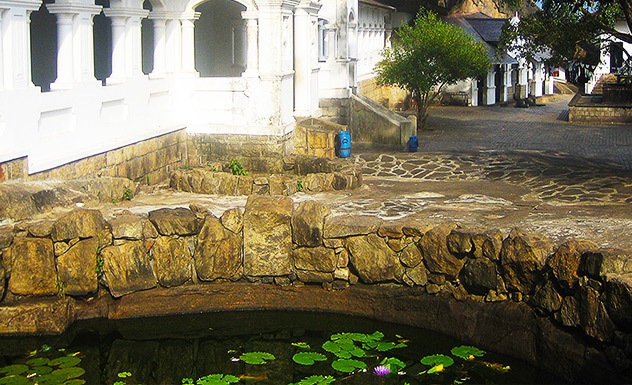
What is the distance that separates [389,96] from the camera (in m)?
32.1

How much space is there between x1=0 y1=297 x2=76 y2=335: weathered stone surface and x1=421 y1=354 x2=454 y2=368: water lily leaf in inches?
156

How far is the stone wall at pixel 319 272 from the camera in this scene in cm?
946

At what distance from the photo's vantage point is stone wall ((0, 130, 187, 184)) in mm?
11539

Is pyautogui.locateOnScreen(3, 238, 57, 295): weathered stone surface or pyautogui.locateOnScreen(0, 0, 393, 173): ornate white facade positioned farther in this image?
pyautogui.locateOnScreen(0, 0, 393, 173): ornate white facade

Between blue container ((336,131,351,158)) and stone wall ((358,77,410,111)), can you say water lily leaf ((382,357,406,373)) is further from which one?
stone wall ((358,77,410,111))

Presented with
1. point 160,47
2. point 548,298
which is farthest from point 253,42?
point 548,298

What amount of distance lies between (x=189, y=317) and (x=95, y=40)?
23.0 ft

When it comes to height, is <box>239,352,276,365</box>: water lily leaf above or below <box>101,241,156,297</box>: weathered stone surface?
below

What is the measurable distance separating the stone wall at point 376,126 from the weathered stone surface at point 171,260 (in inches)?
403

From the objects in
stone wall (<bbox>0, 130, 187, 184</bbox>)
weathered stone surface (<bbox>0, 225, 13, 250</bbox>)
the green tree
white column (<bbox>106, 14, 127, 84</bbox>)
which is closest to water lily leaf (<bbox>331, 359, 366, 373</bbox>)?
weathered stone surface (<bbox>0, 225, 13, 250</bbox>)

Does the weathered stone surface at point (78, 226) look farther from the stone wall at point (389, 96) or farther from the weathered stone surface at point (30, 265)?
the stone wall at point (389, 96)

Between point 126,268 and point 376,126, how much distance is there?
11.2 m

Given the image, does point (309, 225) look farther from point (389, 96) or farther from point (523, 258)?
point (389, 96)

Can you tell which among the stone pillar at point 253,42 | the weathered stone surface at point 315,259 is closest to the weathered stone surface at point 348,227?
the weathered stone surface at point 315,259
